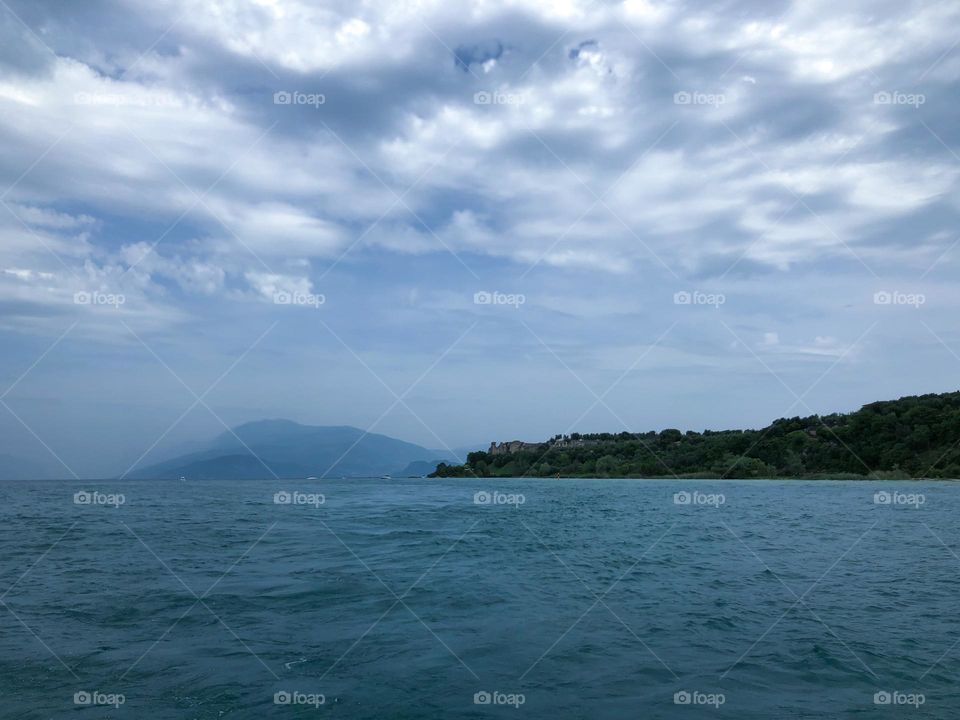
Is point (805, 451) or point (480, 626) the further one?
point (805, 451)

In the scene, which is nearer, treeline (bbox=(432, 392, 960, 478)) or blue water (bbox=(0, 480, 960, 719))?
blue water (bbox=(0, 480, 960, 719))

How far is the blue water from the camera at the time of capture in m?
9.19

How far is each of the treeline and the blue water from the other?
291 ft

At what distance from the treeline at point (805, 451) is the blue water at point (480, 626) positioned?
8855 centimetres

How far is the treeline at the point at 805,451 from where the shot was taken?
328 feet

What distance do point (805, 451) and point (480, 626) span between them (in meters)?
127

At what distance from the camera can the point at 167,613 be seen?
1409cm

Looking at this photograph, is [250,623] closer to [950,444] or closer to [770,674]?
[770,674]

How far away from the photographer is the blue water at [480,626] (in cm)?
919

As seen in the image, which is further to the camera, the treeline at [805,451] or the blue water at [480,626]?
the treeline at [805,451]

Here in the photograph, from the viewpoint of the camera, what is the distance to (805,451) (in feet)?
399

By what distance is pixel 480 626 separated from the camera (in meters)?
13.1

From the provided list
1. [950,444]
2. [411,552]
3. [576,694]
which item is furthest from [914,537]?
[950,444]

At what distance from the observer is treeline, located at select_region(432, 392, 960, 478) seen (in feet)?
328
